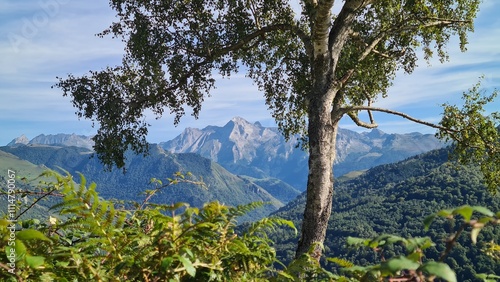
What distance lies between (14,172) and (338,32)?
1027cm

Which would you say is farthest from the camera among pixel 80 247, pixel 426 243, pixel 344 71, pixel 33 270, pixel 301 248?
pixel 344 71

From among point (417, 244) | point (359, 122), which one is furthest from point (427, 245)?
point (359, 122)

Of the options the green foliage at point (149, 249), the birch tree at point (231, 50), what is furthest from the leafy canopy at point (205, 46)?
the green foliage at point (149, 249)

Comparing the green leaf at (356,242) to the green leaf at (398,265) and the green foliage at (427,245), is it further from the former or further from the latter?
the green leaf at (398,265)

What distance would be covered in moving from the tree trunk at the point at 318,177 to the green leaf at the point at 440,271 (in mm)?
9811

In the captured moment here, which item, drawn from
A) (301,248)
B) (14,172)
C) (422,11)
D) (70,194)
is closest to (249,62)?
(422,11)

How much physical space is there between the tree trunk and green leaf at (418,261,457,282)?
981 centimetres

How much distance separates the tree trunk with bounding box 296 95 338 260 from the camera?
10.9 m

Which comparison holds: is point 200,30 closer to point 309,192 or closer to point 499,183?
point 309,192

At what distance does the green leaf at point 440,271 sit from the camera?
1083 millimetres

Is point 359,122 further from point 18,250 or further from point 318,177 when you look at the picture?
point 18,250

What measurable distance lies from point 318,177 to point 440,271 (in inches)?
398

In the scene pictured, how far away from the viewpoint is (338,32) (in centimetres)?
1200

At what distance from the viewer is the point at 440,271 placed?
1.11 m
